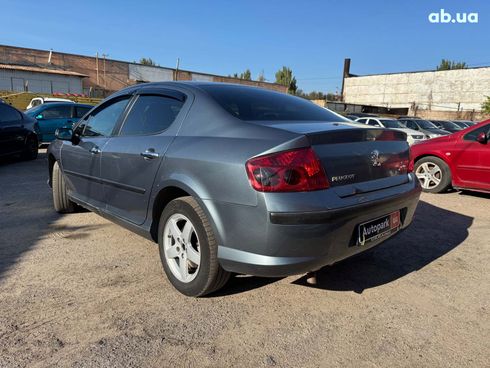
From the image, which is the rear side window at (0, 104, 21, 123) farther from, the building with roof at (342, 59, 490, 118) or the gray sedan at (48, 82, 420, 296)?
the building with roof at (342, 59, 490, 118)

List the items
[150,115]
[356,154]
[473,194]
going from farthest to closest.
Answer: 1. [473,194]
2. [150,115]
3. [356,154]

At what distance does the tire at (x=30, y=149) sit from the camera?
9.35 m

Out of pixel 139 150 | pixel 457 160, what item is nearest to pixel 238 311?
pixel 139 150

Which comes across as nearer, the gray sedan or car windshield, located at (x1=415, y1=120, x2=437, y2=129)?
the gray sedan

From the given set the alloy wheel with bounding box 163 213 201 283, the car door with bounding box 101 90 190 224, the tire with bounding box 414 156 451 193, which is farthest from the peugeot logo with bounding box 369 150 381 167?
the tire with bounding box 414 156 451 193

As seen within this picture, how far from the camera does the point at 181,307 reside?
8.82 feet

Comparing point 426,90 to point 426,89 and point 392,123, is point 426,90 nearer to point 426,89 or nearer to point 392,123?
point 426,89

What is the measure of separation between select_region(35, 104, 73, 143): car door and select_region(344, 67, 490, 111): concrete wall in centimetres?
5145

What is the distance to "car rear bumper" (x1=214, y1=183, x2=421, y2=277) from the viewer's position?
225 centimetres

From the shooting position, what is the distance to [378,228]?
106 inches

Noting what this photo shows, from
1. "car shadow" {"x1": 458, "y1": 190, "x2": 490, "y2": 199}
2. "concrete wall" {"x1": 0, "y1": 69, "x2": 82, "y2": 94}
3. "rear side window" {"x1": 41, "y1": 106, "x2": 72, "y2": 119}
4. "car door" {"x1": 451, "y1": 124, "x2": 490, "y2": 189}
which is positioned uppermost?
"concrete wall" {"x1": 0, "y1": 69, "x2": 82, "y2": 94}

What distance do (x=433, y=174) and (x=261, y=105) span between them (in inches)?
197

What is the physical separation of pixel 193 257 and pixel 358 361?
4.11 ft

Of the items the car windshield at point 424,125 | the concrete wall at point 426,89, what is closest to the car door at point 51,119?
the car windshield at point 424,125
